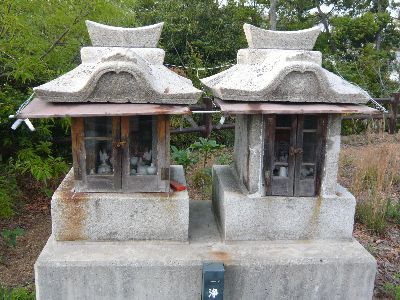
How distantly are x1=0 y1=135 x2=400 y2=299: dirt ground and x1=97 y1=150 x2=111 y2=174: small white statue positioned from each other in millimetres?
2058

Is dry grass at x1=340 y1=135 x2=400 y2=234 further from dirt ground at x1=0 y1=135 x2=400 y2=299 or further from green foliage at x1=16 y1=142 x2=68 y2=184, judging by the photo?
green foliage at x1=16 y1=142 x2=68 y2=184

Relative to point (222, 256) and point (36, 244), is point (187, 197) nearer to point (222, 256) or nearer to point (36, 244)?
point (222, 256)

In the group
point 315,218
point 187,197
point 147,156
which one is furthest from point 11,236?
point 315,218

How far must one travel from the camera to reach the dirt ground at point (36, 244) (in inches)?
211

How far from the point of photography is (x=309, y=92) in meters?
4.04

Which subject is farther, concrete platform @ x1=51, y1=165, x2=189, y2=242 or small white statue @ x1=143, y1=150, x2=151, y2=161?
small white statue @ x1=143, y1=150, x2=151, y2=161

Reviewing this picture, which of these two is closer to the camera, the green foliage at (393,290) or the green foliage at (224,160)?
the green foliage at (393,290)

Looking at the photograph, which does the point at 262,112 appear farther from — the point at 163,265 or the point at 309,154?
the point at 163,265

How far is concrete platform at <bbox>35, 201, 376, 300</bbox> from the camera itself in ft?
13.1

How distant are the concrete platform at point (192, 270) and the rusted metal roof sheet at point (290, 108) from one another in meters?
1.47

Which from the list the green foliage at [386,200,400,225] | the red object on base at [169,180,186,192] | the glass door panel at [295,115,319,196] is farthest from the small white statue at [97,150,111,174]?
the green foliage at [386,200,400,225]

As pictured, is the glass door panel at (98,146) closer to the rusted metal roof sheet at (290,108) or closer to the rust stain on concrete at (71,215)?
the rust stain on concrete at (71,215)

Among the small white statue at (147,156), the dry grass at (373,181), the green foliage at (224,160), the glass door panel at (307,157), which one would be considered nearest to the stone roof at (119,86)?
the small white statue at (147,156)

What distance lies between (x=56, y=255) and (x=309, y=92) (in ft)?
9.78
